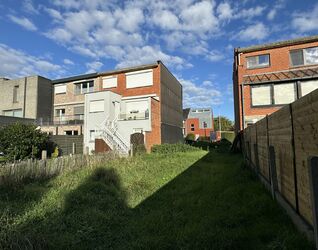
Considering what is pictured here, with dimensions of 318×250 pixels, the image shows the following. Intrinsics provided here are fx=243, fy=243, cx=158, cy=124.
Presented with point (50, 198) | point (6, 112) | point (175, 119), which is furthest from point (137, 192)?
point (6, 112)

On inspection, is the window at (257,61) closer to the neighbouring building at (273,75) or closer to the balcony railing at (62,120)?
the neighbouring building at (273,75)

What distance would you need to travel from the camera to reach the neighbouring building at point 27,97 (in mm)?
30234

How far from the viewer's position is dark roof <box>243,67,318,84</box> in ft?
63.0

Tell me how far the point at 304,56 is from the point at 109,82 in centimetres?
1869

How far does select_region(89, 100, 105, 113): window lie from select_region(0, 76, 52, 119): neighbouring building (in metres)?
10.2

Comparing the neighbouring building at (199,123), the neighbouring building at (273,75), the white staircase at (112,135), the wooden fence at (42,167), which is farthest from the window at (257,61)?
the neighbouring building at (199,123)

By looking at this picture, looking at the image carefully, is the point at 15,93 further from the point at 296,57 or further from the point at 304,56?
the point at 304,56

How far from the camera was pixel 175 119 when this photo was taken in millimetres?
29516

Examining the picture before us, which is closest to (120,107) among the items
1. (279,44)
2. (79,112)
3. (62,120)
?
(79,112)

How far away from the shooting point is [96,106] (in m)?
23.7

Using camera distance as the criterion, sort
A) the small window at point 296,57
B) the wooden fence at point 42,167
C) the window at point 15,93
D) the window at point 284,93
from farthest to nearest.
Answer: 1. the window at point 15,93
2. the small window at point 296,57
3. the window at point 284,93
4. the wooden fence at point 42,167

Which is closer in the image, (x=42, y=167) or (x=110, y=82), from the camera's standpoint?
(x=42, y=167)

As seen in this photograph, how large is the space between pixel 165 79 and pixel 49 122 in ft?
49.9

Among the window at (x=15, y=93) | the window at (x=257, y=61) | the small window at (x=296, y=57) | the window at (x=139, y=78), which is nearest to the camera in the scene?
the small window at (x=296, y=57)
